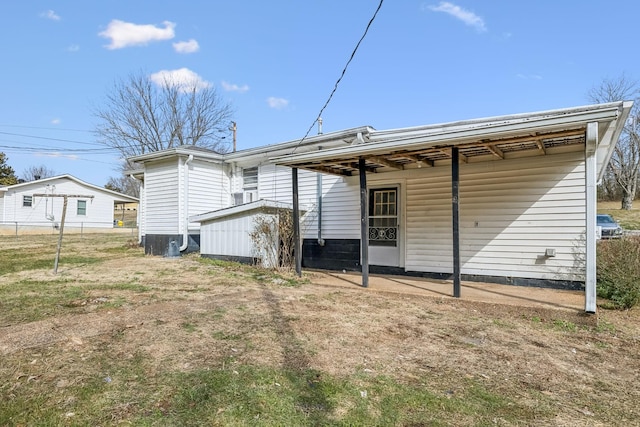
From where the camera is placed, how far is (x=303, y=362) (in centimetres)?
333

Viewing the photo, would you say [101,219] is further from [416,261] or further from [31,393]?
[31,393]

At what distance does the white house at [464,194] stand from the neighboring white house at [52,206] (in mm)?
21416

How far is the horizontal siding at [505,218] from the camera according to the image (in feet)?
21.8

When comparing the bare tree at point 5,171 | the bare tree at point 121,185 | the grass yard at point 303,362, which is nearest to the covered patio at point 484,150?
the grass yard at point 303,362

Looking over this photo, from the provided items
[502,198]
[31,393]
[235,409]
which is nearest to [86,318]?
[31,393]

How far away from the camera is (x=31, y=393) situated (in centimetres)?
264

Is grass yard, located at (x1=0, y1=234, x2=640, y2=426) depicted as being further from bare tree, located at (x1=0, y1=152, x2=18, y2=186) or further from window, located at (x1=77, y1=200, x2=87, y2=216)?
bare tree, located at (x1=0, y1=152, x2=18, y2=186)

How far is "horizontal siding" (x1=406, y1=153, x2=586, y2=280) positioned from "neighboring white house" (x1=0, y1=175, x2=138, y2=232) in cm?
2381

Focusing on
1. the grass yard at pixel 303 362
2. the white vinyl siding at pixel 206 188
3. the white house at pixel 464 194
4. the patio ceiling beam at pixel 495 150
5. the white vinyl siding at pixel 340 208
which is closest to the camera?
the grass yard at pixel 303 362

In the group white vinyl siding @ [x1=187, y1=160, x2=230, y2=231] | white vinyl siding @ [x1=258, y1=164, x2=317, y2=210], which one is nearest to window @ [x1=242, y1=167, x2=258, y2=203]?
white vinyl siding @ [x1=258, y1=164, x2=317, y2=210]

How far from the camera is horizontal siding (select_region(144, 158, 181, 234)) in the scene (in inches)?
436

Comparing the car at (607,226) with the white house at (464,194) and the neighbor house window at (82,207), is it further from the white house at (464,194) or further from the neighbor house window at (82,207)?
the neighbor house window at (82,207)

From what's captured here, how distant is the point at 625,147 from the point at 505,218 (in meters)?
34.6

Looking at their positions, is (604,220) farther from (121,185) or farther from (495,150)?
(121,185)
